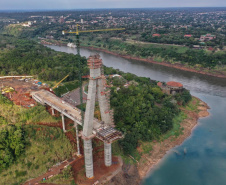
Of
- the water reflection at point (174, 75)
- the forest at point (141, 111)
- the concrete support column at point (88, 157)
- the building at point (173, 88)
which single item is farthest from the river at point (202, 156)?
the concrete support column at point (88, 157)

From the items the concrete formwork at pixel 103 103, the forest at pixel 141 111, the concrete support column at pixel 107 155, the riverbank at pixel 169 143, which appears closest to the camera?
the concrete formwork at pixel 103 103

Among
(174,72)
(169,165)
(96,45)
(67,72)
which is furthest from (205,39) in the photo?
(169,165)

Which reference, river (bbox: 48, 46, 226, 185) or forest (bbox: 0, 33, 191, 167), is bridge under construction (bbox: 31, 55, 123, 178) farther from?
river (bbox: 48, 46, 226, 185)

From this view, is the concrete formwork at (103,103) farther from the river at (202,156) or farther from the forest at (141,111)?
the river at (202,156)

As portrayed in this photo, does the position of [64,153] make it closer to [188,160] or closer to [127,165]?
[127,165]

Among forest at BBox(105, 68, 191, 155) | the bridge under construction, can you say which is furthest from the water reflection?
the bridge under construction

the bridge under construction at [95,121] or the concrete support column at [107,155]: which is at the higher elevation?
the bridge under construction at [95,121]

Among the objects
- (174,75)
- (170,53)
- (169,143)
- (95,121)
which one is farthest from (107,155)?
(170,53)
